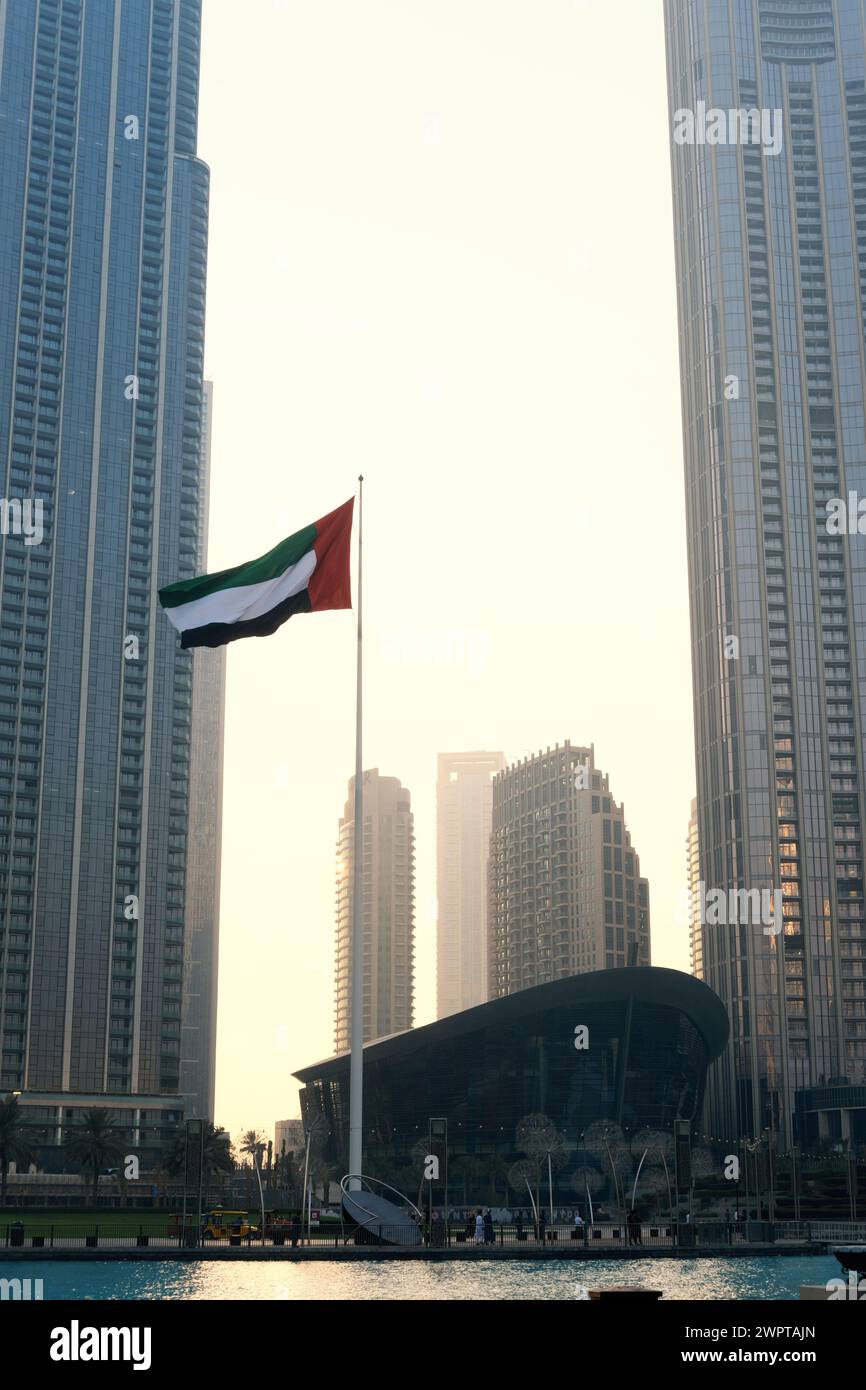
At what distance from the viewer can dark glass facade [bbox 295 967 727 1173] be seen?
133250 millimetres

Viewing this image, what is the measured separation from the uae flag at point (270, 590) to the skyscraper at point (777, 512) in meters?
112

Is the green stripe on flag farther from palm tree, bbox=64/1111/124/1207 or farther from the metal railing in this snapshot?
palm tree, bbox=64/1111/124/1207

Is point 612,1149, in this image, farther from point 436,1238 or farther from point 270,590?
point 270,590

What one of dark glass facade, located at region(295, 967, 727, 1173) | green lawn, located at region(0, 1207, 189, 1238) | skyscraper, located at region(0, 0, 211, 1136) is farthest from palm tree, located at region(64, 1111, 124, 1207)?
skyscraper, located at region(0, 0, 211, 1136)

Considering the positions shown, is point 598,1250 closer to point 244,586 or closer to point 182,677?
point 244,586

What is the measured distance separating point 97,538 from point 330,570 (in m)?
128

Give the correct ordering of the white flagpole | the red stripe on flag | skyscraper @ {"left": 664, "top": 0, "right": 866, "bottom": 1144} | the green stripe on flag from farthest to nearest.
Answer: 1. skyscraper @ {"left": 664, "top": 0, "right": 866, "bottom": 1144}
2. the white flagpole
3. the red stripe on flag
4. the green stripe on flag

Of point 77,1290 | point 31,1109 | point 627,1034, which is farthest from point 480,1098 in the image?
point 77,1290

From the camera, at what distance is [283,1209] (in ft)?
302

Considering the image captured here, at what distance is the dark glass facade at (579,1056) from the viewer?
437 feet

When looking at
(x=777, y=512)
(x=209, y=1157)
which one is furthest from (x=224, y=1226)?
(x=777, y=512)

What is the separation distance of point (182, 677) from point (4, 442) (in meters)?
30.6

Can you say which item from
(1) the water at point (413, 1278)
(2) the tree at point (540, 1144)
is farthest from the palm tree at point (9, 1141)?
(1) the water at point (413, 1278)

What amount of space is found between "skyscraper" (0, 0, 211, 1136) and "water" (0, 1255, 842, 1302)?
103468mm
